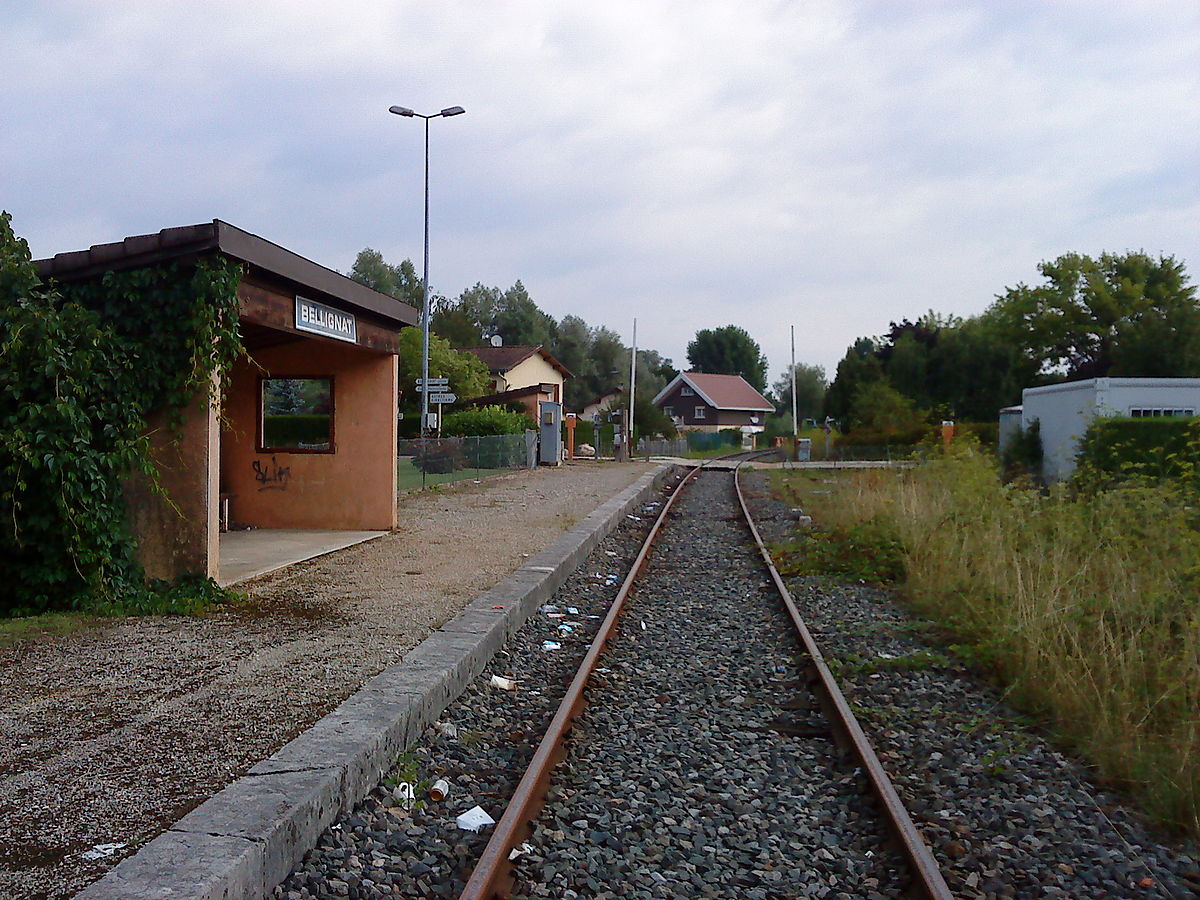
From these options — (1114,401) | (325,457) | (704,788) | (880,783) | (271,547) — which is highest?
(1114,401)

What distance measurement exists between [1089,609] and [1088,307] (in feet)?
222

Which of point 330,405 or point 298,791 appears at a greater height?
point 330,405

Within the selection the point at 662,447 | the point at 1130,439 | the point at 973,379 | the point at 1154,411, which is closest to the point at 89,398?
the point at 1130,439

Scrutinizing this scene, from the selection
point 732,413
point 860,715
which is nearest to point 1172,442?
point 860,715

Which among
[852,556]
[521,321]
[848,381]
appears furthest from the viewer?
[521,321]

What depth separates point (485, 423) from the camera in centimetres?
3534

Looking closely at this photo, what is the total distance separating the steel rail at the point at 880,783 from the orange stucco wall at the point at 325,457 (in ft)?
23.9

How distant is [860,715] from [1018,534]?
6.40 metres

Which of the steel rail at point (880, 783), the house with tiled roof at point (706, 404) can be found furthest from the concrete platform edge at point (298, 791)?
the house with tiled roof at point (706, 404)

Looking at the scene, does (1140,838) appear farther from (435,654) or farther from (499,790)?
(435,654)

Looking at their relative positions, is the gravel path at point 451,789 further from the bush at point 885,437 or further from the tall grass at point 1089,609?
the bush at point 885,437

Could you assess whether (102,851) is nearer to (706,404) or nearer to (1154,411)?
(1154,411)

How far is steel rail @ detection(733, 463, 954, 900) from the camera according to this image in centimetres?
375

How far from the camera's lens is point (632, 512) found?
20.1 m
